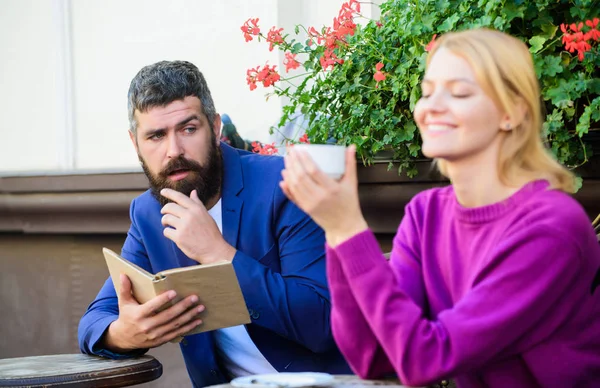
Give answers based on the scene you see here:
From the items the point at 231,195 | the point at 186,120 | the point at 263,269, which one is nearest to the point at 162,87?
the point at 186,120

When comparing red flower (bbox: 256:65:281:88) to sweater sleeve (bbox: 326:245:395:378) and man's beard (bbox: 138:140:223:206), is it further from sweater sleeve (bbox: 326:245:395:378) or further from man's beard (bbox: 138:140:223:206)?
sweater sleeve (bbox: 326:245:395:378)

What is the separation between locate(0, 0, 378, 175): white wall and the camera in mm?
3812

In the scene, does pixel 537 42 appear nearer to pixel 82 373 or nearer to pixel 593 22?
pixel 593 22

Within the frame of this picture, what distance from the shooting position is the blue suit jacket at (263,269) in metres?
2.14

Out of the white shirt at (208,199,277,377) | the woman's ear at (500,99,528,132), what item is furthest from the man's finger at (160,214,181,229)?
the woman's ear at (500,99,528,132)

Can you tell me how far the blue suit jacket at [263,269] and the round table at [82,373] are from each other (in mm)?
90

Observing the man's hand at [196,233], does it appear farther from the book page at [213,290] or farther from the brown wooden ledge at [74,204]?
the brown wooden ledge at [74,204]

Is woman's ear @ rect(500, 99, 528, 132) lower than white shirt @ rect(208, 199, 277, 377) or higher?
higher

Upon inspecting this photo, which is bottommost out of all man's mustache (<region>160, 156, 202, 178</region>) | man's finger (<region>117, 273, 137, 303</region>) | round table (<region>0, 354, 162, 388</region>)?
round table (<region>0, 354, 162, 388</region>)

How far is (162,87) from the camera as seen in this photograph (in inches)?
93.6

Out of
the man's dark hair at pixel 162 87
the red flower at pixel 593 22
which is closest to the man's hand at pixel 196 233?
the man's dark hair at pixel 162 87

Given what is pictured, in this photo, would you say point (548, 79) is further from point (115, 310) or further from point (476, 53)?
point (115, 310)

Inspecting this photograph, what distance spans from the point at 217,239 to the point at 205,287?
0.81 ft

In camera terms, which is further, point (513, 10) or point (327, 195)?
point (513, 10)
